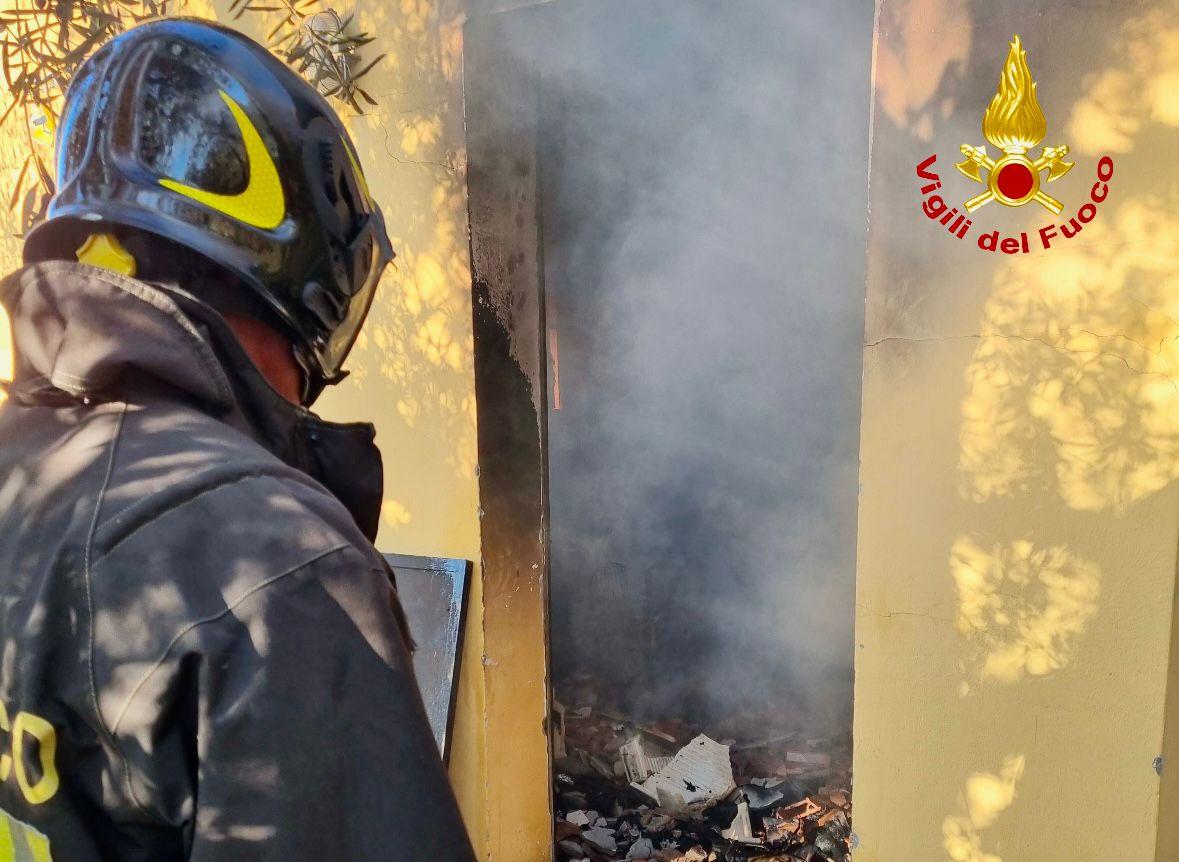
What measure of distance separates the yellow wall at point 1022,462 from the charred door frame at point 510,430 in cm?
148

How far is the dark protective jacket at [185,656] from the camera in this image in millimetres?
1039

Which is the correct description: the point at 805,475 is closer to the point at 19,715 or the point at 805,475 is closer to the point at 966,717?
the point at 966,717

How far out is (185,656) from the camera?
3.43ft

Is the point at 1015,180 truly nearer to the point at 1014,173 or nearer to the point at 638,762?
the point at 1014,173

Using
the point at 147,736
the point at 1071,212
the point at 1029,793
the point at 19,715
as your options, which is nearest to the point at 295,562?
the point at 147,736

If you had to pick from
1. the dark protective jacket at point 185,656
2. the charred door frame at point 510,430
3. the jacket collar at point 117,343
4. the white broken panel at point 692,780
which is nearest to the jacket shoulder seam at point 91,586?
the dark protective jacket at point 185,656

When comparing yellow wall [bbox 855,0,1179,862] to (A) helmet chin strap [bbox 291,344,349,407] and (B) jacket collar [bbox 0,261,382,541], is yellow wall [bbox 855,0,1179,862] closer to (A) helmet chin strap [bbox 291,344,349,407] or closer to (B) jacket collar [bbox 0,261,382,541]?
(A) helmet chin strap [bbox 291,344,349,407]

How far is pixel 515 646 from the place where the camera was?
3.91 metres

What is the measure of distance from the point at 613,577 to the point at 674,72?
3296 mm

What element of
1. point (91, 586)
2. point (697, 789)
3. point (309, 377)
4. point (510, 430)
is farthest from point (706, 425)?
point (91, 586)

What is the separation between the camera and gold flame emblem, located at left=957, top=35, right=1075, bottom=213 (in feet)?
7.71

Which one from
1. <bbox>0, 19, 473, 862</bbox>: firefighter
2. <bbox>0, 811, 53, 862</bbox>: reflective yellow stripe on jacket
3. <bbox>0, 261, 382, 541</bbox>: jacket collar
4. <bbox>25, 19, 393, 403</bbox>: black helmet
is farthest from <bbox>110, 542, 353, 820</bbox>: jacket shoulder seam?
<bbox>25, 19, 393, 403</bbox>: black helmet

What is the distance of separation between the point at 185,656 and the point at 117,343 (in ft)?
1.44

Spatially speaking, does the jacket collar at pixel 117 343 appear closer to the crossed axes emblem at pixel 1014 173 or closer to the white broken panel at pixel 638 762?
the crossed axes emblem at pixel 1014 173
